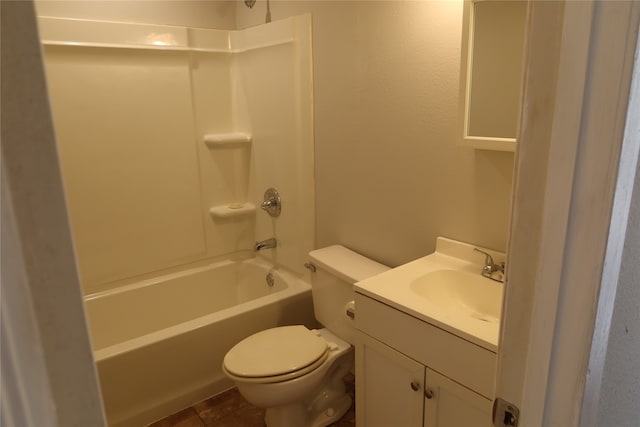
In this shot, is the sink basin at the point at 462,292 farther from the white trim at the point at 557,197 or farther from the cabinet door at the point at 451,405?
the white trim at the point at 557,197

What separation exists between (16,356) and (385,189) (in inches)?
67.1

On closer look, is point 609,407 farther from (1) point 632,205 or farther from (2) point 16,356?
(2) point 16,356

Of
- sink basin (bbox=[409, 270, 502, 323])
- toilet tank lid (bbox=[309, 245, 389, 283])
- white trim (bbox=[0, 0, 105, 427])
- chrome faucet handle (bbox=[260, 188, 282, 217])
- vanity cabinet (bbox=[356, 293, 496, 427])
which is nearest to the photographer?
white trim (bbox=[0, 0, 105, 427])

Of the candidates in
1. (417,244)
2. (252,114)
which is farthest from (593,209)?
(252,114)

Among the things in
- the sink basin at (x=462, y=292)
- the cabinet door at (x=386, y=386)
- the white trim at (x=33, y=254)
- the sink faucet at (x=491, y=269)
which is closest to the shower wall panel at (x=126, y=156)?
the cabinet door at (x=386, y=386)

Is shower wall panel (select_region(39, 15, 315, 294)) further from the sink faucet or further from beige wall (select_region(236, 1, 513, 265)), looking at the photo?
the sink faucet

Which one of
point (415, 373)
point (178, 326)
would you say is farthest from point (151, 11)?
point (415, 373)

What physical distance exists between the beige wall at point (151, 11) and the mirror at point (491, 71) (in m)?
1.68

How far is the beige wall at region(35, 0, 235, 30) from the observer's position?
2150mm

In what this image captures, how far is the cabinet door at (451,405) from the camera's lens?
1234 millimetres

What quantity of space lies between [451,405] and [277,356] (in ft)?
2.43

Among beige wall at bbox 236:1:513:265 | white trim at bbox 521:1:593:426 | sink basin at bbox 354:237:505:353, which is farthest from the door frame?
beige wall at bbox 236:1:513:265

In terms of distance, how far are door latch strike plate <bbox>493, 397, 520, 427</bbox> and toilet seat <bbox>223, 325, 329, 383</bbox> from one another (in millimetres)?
1143

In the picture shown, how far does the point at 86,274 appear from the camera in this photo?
95.3 inches
